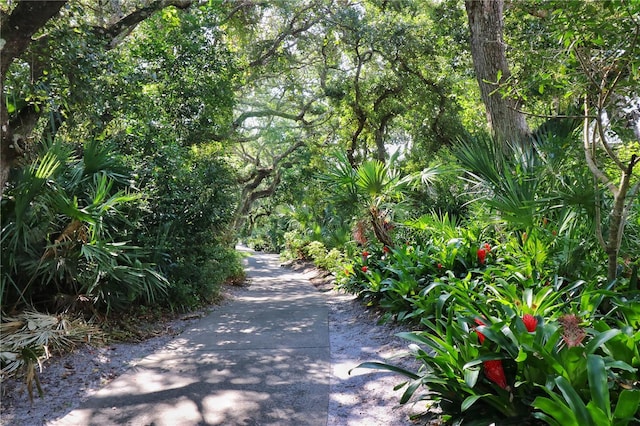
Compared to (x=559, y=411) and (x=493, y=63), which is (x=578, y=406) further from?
(x=493, y=63)

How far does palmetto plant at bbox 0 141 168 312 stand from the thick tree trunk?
5.43 m

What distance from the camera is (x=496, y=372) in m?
A: 2.53

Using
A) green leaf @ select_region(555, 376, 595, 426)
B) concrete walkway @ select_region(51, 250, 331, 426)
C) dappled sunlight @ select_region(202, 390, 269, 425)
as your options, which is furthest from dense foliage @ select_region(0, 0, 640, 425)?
dappled sunlight @ select_region(202, 390, 269, 425)

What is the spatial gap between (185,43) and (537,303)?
332 inches

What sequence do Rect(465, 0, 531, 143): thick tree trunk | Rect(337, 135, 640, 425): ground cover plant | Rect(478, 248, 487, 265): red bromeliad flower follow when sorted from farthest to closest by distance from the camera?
Rect(465, 0, 531, 143): thick tree trunk → Rect(478, 248, 487, 265): red bromeliad flower → Rect(337, 135, 640, 425): ground cover plant

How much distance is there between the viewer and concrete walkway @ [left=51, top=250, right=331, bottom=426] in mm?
3355

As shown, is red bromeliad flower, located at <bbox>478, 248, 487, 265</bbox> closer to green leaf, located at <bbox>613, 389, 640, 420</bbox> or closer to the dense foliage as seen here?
the dense foliage

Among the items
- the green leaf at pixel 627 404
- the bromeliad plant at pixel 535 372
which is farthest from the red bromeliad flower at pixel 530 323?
the green leaf at pixel 627 404

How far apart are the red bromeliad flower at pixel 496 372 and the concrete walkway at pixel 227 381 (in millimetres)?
1355

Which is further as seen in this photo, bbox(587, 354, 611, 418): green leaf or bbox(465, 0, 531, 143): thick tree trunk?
bbox(465, 0, 531, 143): thick tree trunk

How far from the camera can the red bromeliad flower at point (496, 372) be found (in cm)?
251

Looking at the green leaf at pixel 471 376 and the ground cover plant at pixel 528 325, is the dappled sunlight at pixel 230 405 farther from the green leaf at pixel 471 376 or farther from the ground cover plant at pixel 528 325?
the green leaf at pixel 471 376

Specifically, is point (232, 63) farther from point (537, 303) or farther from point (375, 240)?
point (537, 303)

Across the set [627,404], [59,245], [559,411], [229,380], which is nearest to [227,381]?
[229,380]
